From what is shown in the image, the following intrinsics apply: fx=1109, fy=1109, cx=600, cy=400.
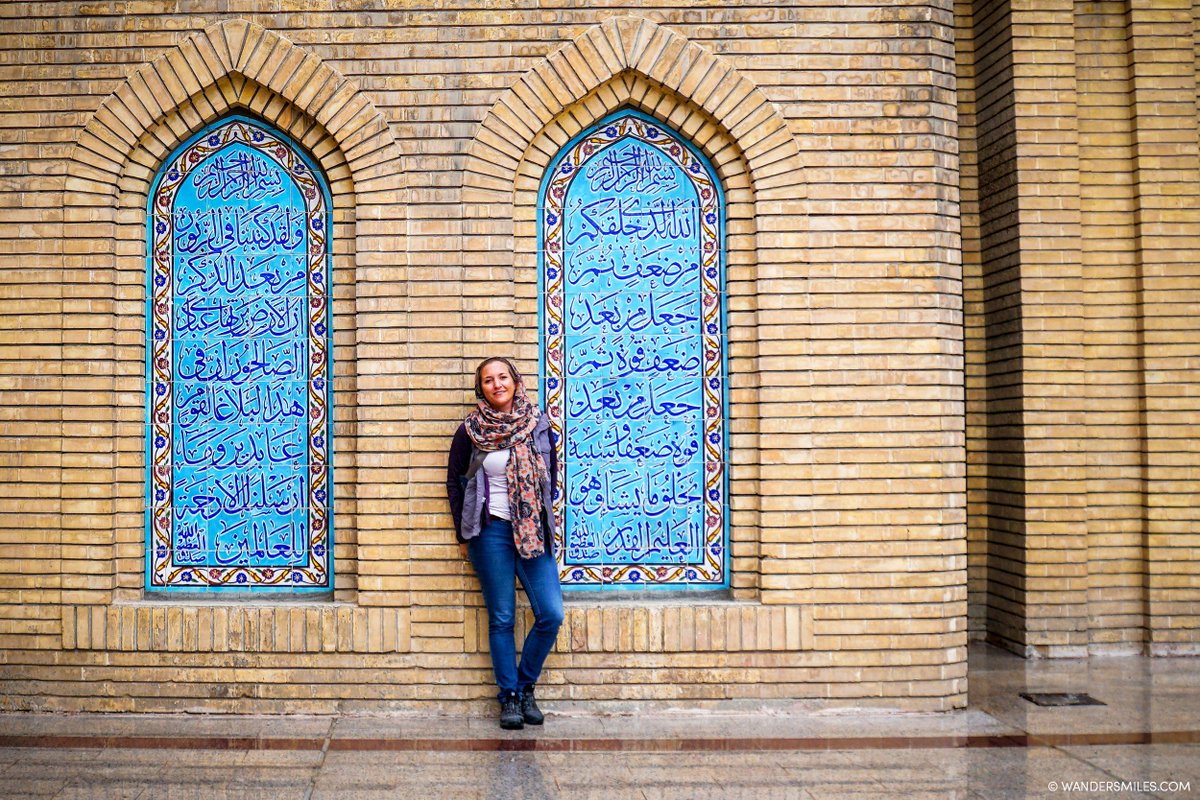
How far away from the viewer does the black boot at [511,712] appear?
551cm

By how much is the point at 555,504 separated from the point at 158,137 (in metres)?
2.90

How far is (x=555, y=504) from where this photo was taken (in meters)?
5.93

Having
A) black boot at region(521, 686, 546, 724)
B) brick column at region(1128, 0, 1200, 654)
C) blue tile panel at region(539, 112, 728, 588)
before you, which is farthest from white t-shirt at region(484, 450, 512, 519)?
brick column at region(1128, 0, 1200, 654)

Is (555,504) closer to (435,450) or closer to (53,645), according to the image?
(435,450)

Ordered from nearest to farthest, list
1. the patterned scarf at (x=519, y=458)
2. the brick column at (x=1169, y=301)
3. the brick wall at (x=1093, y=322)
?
the patterned scarf at (x=519, y=458) < the brick wall at (x=1093, y=322) < the brick column at (x=1169, y=301)

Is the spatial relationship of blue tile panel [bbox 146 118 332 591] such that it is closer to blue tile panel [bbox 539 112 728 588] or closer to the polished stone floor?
the polished stone floor

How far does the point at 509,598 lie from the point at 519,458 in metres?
0.71

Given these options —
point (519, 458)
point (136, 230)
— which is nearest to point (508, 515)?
point (519, 458)

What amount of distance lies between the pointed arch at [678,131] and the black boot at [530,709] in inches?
47.8

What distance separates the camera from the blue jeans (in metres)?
5.57

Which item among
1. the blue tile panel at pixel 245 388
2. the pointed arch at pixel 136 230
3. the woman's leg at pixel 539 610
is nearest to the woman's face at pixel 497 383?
the pointed arch at pixel 136 230

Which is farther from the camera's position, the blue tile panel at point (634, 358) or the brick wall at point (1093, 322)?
the brick wall at point (1093, 322)

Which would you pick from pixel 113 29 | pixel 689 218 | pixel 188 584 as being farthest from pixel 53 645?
pixel 689 218

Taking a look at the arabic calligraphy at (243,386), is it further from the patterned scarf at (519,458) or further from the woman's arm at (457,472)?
the patterned scarf at (519,458)
